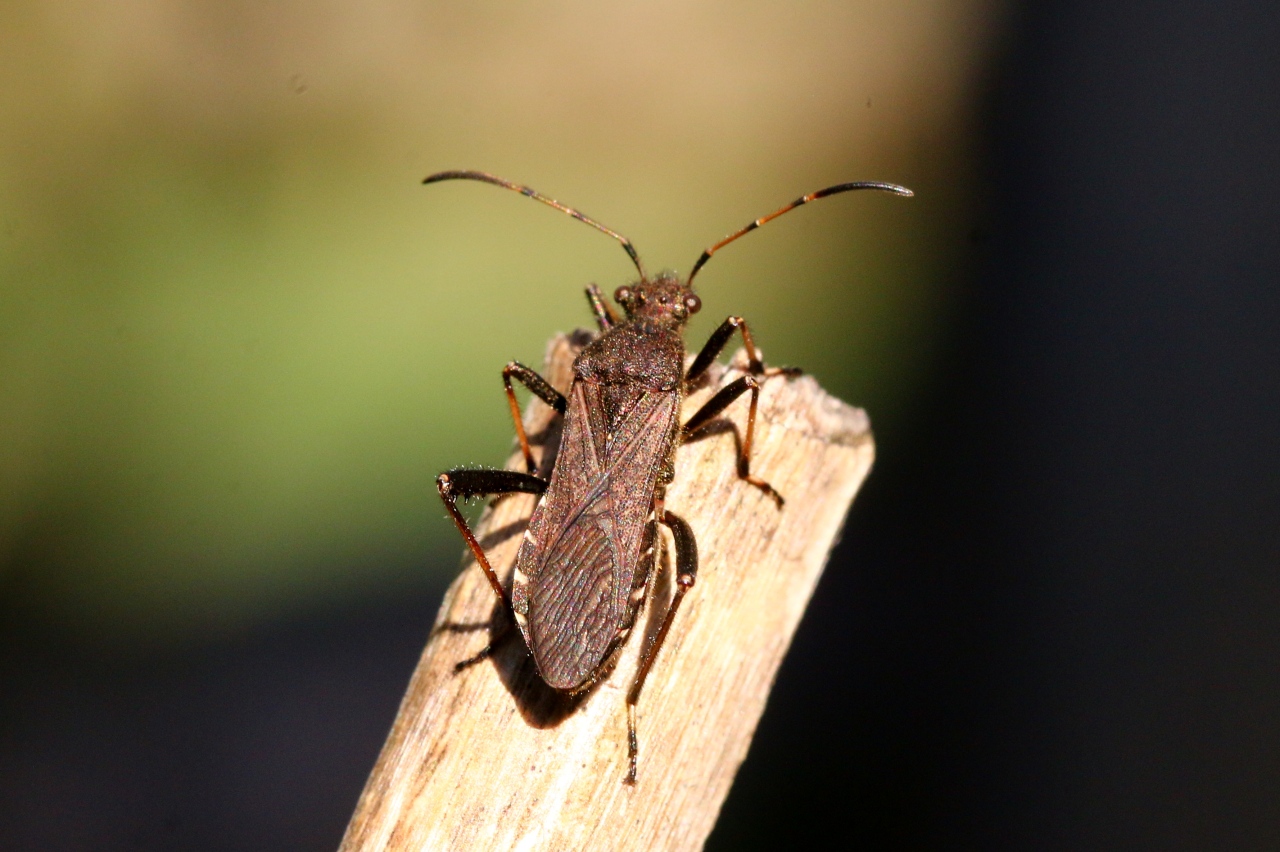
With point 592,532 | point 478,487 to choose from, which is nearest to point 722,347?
point 592,532

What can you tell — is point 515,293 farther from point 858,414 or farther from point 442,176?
point 858,414

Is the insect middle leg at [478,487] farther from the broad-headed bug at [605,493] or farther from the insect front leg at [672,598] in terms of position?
the insect front leg at [672,598]

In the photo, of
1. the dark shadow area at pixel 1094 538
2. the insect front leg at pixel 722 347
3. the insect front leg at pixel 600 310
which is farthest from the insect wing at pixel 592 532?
the dark shadow area at pixel 1094 538

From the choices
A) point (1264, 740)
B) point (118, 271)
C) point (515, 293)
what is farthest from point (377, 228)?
point (1264, 740)

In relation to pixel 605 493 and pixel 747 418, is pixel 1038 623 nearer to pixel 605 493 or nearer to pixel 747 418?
pixel 747 418

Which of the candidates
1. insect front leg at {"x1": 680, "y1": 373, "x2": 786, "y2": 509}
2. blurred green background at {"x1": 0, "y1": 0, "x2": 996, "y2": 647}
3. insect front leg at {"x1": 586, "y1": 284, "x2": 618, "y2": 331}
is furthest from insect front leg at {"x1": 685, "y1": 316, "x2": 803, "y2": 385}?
blurred green background at {"x1": 0, "y1": 0, "x2": 996, "y2": 647}

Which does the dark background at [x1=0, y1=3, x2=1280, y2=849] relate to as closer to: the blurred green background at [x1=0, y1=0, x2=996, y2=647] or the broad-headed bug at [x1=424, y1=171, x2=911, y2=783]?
the blurred green background at [x1=0, y1=0, x2=996, y2=647]
